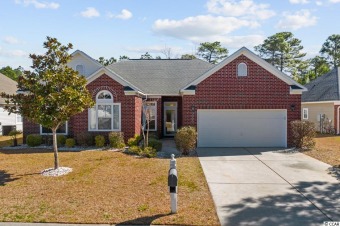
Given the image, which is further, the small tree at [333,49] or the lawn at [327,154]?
the small tree at [333,49]

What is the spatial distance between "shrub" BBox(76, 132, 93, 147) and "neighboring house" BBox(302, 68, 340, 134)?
65.7ft

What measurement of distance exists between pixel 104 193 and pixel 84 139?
9.10 m

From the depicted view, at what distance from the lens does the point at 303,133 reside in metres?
16.8

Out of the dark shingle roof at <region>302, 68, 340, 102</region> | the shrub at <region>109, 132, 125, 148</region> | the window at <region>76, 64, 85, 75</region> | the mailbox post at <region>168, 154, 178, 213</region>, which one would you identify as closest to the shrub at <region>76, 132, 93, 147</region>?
the shrub at <region>109, 132, 125, 148</region>

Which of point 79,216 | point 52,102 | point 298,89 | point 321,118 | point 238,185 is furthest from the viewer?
point 321,118

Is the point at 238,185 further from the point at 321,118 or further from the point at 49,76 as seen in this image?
the point at 321,118

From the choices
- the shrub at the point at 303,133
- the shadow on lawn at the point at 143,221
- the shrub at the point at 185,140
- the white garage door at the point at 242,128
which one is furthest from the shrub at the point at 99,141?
the shadow on lawn at the point at 143,221

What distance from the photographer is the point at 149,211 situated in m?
7.20

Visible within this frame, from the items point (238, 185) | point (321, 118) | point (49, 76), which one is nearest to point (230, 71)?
point (238, 185)

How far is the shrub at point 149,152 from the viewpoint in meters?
14.5

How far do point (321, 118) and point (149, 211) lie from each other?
24813 mm

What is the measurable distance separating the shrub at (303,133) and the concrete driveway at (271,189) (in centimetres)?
227

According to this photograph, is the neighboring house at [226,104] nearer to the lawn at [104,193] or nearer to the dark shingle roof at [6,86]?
the lawn at [104,193]
